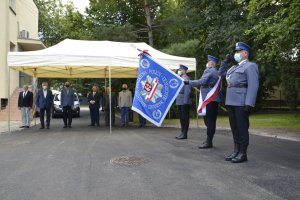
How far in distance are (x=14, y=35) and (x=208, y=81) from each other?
889 inches

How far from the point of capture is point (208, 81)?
8.68 metres

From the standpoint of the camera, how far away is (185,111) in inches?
428

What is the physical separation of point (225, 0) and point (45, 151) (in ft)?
60.6

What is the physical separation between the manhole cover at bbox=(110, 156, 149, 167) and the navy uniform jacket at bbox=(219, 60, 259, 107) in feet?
6.53

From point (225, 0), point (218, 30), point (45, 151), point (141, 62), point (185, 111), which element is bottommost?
point (45, 151)

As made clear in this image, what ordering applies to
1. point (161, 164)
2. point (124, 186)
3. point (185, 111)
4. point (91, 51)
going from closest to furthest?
1. point (124, 186)
2. point (161, 164)
3. point (185, 111)
4. point (91, 51)

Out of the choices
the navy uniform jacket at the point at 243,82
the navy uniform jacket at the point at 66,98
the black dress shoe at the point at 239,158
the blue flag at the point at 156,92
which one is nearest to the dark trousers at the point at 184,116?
the blue flag at the point at 156,92

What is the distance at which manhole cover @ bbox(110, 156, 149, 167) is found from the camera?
23.2 feet

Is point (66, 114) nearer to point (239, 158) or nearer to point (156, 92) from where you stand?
point (156, 92)

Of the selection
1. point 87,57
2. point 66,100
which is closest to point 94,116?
point 66,100

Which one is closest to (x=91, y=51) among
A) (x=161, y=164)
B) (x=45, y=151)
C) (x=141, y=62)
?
(x=141, y=62)

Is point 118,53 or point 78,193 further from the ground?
point 118,53

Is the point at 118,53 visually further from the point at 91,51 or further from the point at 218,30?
the point at 218,30

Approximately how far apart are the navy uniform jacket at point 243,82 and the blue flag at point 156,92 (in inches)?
92.0
